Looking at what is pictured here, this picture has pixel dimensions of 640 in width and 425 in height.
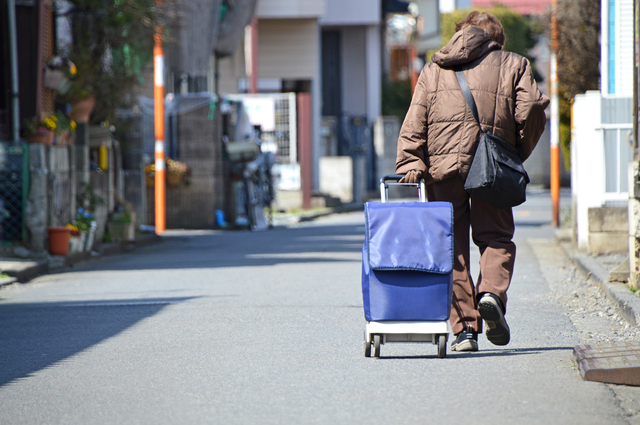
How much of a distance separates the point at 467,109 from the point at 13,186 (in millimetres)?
7760

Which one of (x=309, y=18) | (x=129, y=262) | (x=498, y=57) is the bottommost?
(x=129, y=262)

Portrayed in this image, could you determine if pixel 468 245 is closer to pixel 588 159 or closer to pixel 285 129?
pixel 588 159

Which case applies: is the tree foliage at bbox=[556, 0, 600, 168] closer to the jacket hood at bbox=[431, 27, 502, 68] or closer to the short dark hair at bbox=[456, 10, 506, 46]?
the short dark hair at bbox=[456, 10, 506, 46]

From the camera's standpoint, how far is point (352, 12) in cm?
3108

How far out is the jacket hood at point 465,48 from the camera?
5375mm

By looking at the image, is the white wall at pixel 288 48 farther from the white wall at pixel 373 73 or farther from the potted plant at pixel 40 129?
the potted plant at pixel 40 129

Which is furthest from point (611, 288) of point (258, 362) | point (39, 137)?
point (39, 137)

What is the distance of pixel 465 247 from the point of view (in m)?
5.52

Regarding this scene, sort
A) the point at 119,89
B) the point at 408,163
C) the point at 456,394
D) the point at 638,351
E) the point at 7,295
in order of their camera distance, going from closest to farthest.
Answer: the point at 456,394 < the point at 638,351 < the point at 408,163 < the point at 7,295 < the point at 119,89

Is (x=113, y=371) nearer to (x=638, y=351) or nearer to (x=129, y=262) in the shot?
(x=638, y=351)

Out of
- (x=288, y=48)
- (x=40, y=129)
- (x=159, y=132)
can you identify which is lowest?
(x=40, y=129)

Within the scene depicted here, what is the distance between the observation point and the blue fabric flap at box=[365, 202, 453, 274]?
16.6 feet

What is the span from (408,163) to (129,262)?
7.62m

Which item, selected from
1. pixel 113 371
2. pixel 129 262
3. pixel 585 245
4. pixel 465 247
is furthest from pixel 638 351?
pixel 129 262
